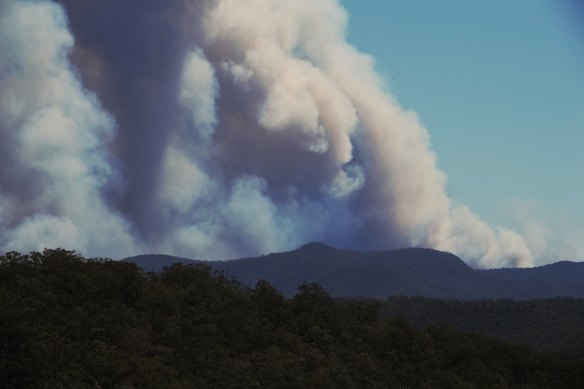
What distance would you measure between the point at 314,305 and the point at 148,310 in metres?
35.5

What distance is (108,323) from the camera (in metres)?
88.6

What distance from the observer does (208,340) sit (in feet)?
312

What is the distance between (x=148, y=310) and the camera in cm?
9862

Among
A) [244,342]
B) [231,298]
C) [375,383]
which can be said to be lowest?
[375,383]

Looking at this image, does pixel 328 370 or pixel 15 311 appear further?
pixel 328 370

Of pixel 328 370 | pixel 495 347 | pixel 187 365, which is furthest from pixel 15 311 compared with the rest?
pixel 495 347

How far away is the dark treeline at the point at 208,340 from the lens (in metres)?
76.2

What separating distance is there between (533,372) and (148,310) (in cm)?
6746

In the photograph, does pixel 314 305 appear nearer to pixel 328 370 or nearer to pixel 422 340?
pixel 422 340

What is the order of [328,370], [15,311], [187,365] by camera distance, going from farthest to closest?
[328,370], [187,365], [15,311]

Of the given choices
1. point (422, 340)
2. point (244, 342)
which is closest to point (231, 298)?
point (244, 342)

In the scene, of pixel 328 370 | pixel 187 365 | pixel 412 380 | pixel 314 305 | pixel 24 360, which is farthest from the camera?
pixel 314 305

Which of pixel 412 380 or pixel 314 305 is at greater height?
pixel 314 305

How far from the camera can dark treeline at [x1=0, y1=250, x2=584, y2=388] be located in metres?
76.2
